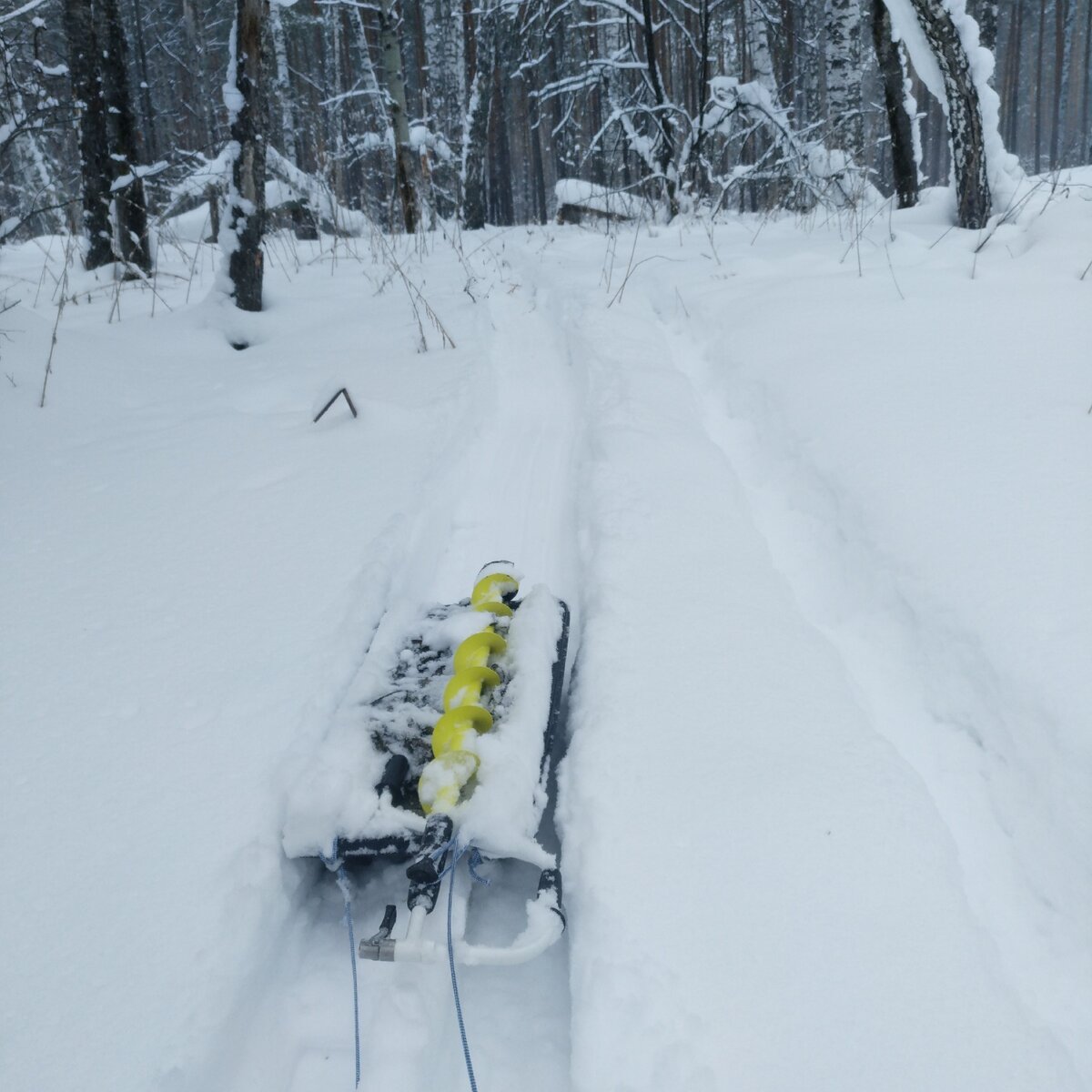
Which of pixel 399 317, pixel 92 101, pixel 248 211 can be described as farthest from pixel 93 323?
pixel 92 101

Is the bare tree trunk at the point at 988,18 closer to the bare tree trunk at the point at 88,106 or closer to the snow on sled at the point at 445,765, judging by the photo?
the bare tree trunk at the point at 88,106

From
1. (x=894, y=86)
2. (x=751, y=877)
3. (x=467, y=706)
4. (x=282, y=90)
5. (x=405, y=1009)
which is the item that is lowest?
(x=405, y=1009)

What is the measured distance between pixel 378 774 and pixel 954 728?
949 millimetres

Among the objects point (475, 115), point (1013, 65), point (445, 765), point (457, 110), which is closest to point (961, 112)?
point (445, 765)

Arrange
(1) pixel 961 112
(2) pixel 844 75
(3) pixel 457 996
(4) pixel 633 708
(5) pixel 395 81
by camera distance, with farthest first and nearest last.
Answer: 1. (5) pixel 395 81
2. (2) pixel 844 75
3. (1) pixel 961 112
4. (4) pixel 633 708
5. (3) pixel 457 996

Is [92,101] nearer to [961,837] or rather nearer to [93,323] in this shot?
[93,323]

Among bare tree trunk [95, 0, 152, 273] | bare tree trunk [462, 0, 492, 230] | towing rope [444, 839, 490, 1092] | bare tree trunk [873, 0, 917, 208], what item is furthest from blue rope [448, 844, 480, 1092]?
bare tree trunk [462, 0, 492, 230]

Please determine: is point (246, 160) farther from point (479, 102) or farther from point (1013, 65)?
point (1013, 65)

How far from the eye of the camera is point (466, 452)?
7.98ft

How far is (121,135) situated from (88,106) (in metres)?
0.28

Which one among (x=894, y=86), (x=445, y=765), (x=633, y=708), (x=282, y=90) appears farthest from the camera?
(x=282, y=90)

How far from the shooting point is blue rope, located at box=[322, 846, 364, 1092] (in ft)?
2.76

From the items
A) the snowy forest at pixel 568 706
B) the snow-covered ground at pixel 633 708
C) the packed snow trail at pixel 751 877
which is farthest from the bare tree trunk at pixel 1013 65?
the packed snow trail at pixel 751 877

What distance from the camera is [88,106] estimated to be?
454cm
